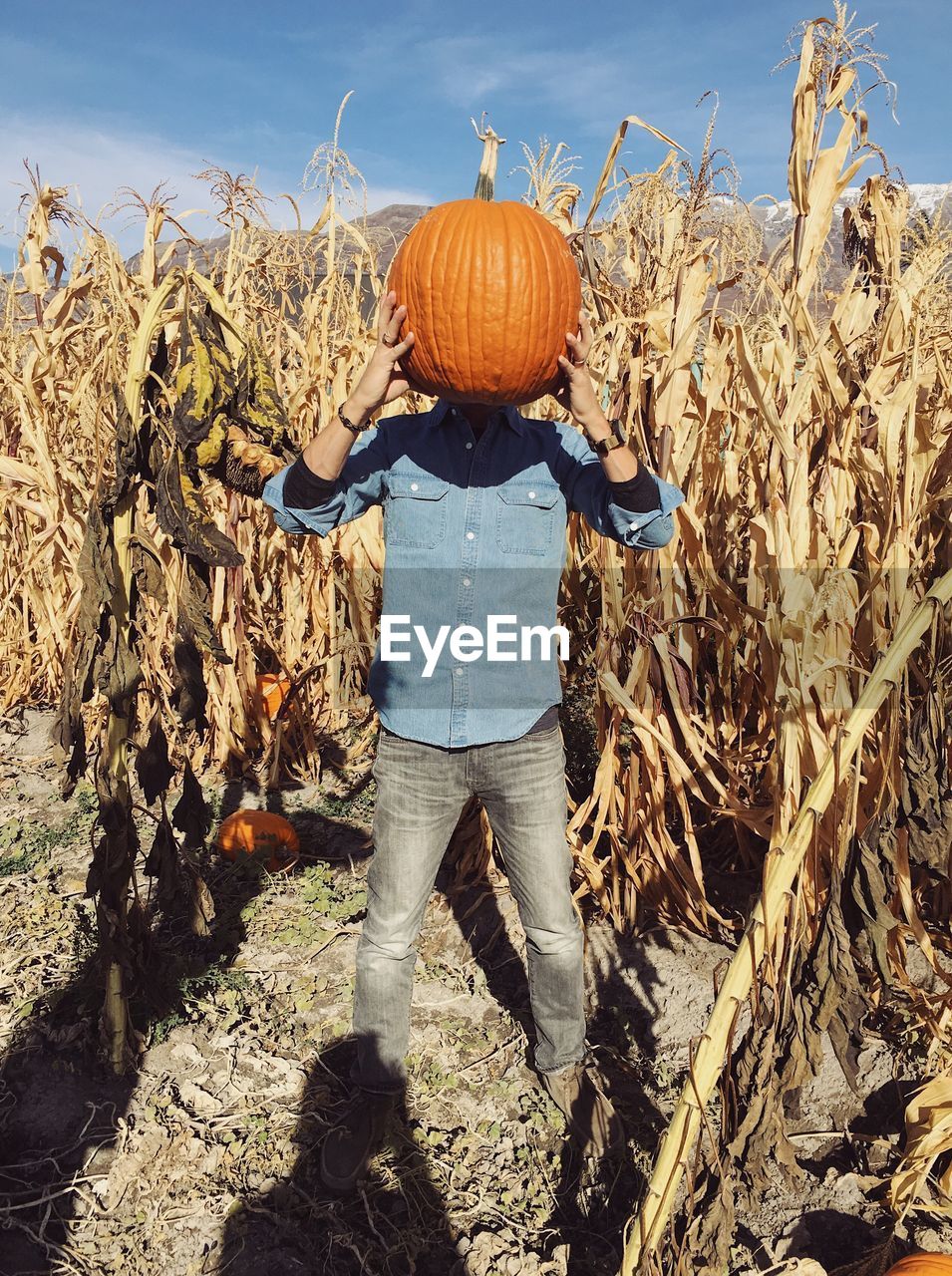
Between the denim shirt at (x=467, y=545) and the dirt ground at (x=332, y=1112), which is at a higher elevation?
the denim shirt at (x=467, y=545)

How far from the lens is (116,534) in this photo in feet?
6.68

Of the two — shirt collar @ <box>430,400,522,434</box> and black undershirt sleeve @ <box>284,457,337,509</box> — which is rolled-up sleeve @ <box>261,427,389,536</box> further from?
shirt collar @ <box>430,400,522,434</box>

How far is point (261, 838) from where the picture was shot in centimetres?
343

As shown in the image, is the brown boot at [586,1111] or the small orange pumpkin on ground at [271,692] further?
the small orange pumpkin on ground at [271,692]

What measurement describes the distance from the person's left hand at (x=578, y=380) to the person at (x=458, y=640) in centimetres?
8

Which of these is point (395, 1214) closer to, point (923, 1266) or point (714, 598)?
point (923, 1266)

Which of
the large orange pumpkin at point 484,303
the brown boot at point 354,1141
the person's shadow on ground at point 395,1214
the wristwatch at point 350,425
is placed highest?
the large orange pumpkin at point 484,303

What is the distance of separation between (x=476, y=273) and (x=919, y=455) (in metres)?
1.12

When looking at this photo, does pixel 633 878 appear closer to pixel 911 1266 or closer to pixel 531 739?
pixel 531 739

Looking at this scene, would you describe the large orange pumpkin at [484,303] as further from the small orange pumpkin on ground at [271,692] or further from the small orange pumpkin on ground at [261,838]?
the small orange pumpkin on ground at [271,692]

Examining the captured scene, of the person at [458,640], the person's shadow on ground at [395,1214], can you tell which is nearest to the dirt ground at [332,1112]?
the person's shadow on ground at [395,1214]

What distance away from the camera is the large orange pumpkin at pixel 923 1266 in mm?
1613

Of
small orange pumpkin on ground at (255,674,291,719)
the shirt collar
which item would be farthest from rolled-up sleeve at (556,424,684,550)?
small orange pumpkin on ground at (255,674,291,719)

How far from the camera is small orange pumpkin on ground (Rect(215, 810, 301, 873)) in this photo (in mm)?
3398
